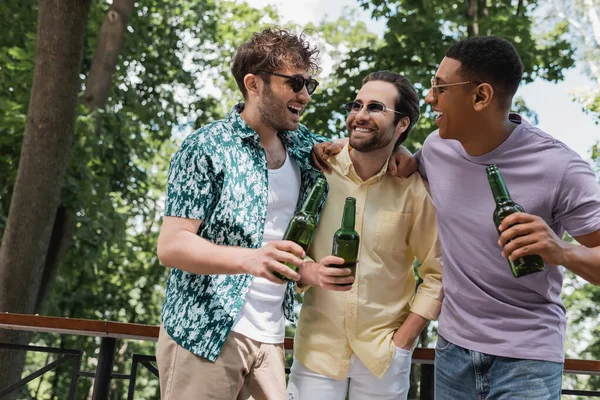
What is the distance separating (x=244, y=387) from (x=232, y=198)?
0.69 m

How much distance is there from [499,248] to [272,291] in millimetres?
817

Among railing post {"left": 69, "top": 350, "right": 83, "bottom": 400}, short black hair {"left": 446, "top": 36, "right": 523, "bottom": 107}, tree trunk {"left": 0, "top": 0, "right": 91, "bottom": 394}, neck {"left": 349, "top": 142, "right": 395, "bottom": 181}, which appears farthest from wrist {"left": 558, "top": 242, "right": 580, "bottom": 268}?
tree trunk {"left": 0, "top": 0, "right": 91, "bottom": 394}

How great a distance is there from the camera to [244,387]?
2.66 metres

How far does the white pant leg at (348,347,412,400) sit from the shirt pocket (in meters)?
0.39

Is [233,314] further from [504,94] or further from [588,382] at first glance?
[588,382]

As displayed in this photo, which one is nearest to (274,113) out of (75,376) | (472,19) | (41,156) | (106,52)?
(75,376)

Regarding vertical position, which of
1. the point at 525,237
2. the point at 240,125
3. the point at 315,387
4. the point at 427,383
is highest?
the point at 240,125

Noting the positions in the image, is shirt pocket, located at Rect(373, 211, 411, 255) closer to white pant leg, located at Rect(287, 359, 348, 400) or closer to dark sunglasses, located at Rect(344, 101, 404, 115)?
dark sunglasses, located at Rect(344, 101, 404, 115)

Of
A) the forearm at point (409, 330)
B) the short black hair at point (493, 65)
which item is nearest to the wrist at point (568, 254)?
the short black hair at point (493, 65)

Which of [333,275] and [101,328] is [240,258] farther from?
[101,328]

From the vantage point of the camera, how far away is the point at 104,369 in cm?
358

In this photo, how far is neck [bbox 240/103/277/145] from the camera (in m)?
2.83

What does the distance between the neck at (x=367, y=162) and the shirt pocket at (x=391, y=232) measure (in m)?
0.19

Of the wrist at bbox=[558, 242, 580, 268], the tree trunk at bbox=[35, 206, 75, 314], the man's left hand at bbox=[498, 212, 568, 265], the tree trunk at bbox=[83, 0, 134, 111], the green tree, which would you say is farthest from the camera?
the green tree
